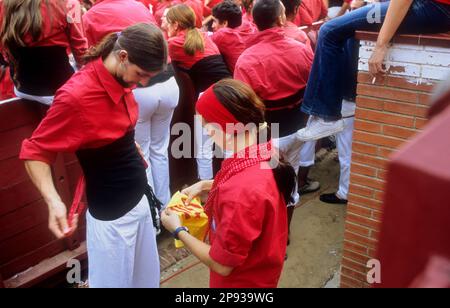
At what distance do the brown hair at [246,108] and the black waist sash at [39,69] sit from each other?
1.74 metres

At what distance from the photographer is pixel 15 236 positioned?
3303mm

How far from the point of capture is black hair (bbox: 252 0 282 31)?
383 cm

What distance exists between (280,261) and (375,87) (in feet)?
4.47

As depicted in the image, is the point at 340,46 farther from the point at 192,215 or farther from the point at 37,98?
the point at 37,98

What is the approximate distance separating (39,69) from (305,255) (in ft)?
8.98

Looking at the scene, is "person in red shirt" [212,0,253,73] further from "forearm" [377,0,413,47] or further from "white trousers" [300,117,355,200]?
"forearm" [377,0,413,47]

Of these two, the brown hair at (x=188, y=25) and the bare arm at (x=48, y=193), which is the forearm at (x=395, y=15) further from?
the brown hair at (x=188, y=25)

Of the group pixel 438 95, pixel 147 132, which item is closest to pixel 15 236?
pixel 147 132

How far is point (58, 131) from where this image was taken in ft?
7.58

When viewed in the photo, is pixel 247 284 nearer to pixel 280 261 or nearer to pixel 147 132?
pixel 280 261

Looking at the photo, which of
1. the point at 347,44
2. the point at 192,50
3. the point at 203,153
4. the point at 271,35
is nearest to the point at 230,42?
the point at 192,50

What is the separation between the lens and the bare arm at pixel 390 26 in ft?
8.52

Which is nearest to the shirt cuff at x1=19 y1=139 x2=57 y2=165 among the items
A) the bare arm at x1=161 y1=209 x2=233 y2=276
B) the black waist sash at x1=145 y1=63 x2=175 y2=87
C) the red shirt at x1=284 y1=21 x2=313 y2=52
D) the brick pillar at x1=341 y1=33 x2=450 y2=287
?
the bare arm at x1=161 y1=209 x2=233 y2=276

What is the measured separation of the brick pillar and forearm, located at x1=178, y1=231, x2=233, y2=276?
3.35ft
